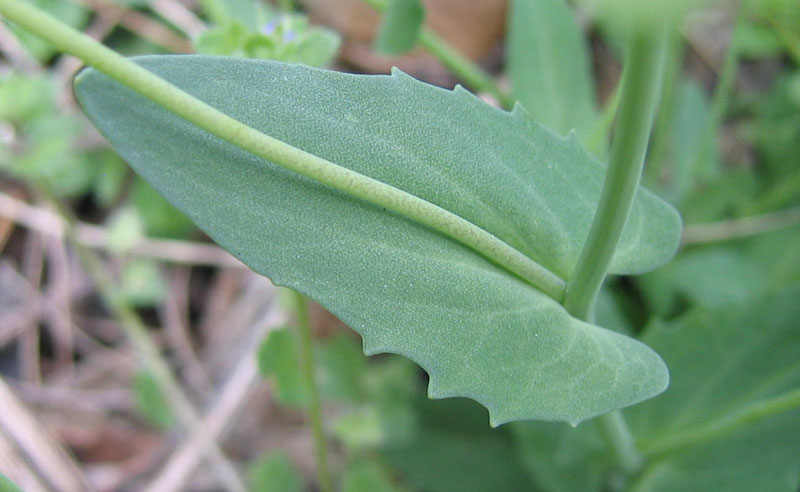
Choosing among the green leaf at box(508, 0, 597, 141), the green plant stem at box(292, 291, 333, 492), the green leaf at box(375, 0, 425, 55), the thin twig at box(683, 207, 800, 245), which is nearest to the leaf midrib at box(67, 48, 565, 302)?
the green plant stem at box(292, 291, 333, 492)

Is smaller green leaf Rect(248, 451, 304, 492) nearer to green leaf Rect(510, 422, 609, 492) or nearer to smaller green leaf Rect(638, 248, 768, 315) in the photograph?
green leaf Rect(510, 422, 609, 492)

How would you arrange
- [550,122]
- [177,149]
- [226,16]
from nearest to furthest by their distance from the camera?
1. [177,149]
2. [226,16]
3. [550,122]

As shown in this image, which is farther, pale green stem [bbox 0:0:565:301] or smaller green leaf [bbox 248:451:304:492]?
smaller green leaf [bbox 248:451:304:492]

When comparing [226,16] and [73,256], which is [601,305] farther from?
[73,256]

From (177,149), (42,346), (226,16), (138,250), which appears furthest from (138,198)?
(177,149)

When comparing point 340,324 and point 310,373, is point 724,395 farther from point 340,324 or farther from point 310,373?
point 340,324
